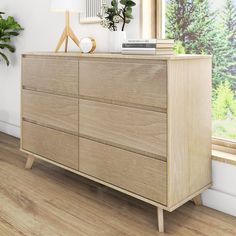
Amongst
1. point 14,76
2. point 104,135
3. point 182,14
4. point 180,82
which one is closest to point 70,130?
point 104,135

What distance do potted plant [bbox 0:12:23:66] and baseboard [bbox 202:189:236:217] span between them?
8.40 ft

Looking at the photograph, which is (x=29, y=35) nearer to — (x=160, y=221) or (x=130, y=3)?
(x=130, y=3)

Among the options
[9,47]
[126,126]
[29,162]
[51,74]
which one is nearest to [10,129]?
[9,47]

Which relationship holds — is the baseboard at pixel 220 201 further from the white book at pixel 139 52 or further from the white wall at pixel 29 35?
the white wall at pixel 29 35

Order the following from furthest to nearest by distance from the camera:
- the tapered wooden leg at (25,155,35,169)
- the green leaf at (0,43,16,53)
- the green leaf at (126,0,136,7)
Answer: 1. the green leaf at (0,43,16,53)
2. the tapered wooden leg at (25,155,35,169)
3. the green leaf at (126,0,136,7)

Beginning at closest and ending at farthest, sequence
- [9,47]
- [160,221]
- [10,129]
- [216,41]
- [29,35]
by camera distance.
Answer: [160,221]
[216,41]
[29,35]
[9,47]
[10,129]

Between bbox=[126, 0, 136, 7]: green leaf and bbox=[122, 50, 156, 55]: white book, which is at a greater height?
bbox=[126, 0, 136, 7]: green leaf

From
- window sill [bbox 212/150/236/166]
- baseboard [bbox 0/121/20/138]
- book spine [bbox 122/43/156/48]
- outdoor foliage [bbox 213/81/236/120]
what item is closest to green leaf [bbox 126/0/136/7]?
book spine [bbox 122/43/156/48]

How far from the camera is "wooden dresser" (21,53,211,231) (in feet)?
5.92

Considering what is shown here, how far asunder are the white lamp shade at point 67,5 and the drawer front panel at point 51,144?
2.97 feet

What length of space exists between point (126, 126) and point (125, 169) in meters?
0.26

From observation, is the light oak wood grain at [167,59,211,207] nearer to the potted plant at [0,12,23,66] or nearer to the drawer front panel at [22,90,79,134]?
the drawer front panel at [22,90,79,134]

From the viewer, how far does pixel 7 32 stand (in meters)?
3.64

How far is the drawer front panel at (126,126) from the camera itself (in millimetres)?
1813
